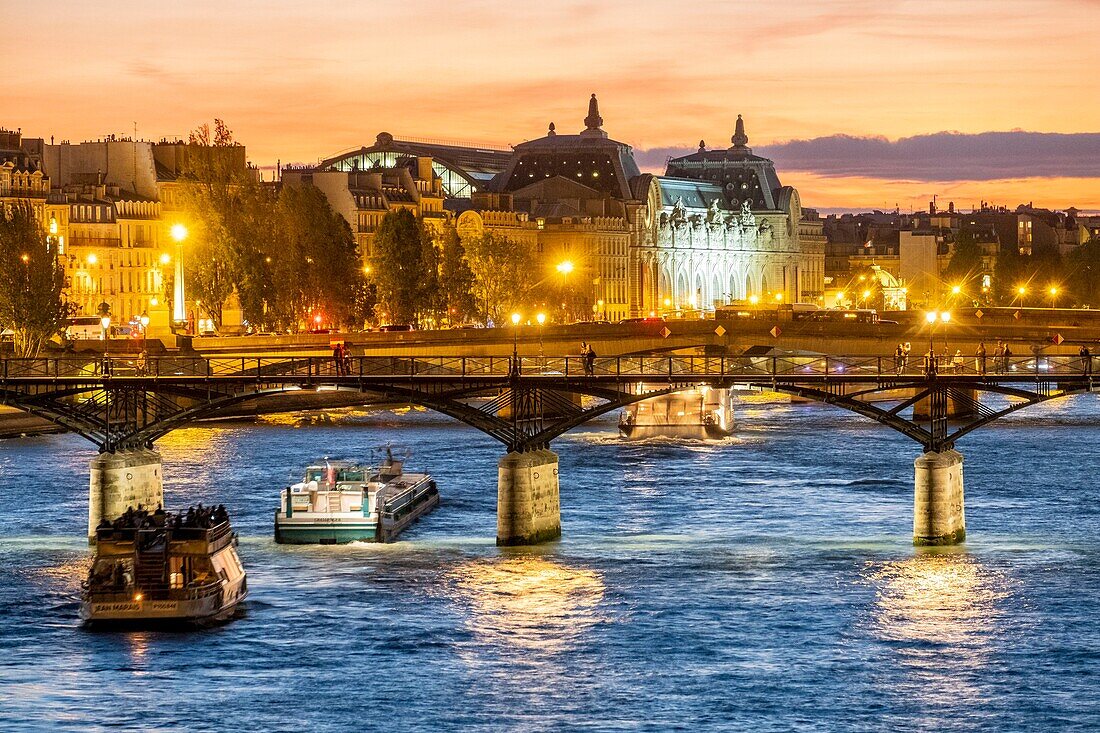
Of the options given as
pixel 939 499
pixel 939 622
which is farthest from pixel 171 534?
pixel 939 499

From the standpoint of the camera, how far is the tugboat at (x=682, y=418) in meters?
128

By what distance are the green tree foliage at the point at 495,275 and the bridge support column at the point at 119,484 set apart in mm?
117179

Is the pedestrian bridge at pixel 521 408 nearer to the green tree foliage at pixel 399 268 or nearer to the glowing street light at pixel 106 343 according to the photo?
the glowing street light at pixel 106 343

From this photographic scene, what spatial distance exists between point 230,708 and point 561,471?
49516mm

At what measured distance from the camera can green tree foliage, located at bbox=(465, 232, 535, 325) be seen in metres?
195

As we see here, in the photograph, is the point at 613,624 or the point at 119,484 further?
the point at 119,484

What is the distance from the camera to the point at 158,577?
213 ft

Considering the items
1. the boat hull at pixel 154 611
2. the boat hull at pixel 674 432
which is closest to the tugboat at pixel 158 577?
the boat hull at pixel 154 611

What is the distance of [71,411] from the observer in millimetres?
76938

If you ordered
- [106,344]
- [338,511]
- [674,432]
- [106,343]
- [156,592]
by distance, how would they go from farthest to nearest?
[674,432] < [106,343] < [106,344] < [338,511] < [156,592]

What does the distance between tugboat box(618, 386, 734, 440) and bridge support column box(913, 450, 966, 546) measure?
52.3 metres

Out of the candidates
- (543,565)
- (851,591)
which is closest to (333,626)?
(543,565)

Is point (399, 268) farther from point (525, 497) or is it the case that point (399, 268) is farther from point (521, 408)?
point (525, 497)

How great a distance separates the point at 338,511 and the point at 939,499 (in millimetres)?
19021
